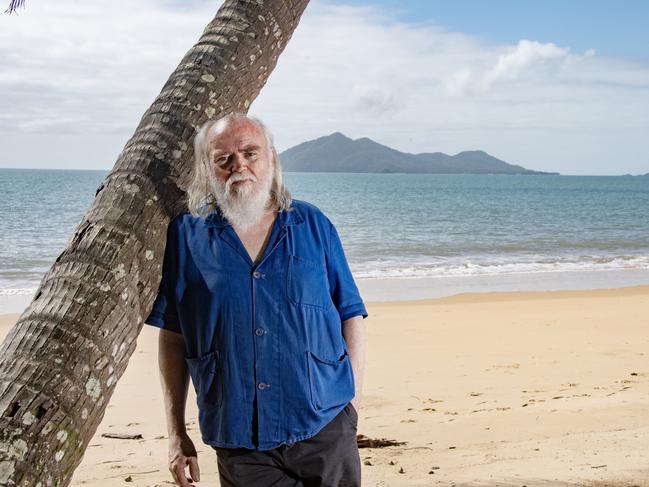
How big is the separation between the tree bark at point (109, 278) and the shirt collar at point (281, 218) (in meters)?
0.18

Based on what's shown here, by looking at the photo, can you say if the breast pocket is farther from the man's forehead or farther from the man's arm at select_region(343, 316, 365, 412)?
the man's forehead

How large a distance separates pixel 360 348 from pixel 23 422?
1.16 m

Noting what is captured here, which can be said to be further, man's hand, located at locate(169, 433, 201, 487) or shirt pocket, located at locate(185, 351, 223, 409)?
man's hand, located at locate(169, 433, 201, 487)

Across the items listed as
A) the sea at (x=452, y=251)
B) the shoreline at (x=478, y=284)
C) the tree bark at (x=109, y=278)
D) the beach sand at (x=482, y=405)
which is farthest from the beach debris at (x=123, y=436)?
the shoreline at (x=478, y=284)

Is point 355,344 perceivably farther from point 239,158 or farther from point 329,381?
point 239,158

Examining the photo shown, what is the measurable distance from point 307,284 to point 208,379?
46 centimetres

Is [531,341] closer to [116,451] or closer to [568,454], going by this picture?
[568,454]

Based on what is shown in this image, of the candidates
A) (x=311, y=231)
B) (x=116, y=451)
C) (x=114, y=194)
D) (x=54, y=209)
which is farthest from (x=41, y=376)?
(x=54, y=209)

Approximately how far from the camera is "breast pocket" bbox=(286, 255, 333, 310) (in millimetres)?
2758

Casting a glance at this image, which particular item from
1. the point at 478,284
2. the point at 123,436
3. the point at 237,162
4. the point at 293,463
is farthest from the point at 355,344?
the point at 478,284

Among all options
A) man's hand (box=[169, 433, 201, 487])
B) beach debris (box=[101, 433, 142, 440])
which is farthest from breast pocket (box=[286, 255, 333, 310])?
beach debris (box=[101, 433, 142, 440])

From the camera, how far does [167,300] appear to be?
291 cm

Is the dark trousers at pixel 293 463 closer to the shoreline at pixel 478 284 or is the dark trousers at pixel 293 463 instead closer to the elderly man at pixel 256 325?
the elderly man at pixel 256 325

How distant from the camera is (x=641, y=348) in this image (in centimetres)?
1028
